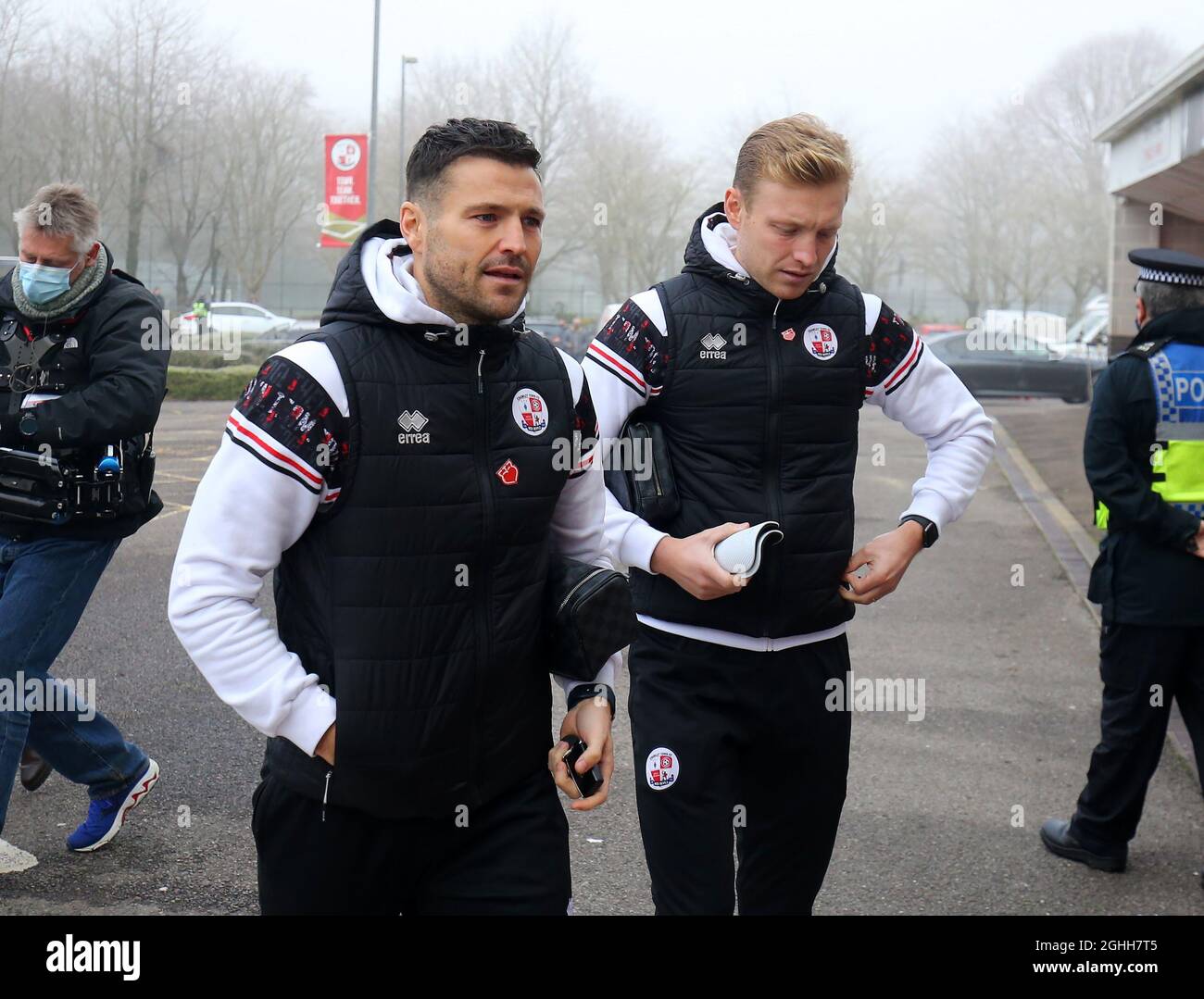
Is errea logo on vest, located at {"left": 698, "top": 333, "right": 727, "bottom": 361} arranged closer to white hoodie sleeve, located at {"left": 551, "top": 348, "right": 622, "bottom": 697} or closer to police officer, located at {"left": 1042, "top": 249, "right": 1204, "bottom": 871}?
white hoodie sleeve, located at {"left": 551, "top": 348, "right": 622, "bottom": 697}

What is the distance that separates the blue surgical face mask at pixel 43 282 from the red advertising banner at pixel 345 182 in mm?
22326

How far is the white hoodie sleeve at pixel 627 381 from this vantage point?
324cm

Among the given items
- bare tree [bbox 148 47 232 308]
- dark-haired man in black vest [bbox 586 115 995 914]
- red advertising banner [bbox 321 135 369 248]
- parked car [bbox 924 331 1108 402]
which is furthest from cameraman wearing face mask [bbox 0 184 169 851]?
bare tree [bbox 148 47 232 308]

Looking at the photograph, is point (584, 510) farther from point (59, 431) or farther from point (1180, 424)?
point (1180, 424)

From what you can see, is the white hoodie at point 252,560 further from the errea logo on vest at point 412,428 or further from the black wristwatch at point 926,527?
the black wristwatch at point 926,527

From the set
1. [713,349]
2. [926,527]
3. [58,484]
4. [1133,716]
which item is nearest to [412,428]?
[713,349]

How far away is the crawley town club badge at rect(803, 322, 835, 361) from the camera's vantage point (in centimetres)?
334

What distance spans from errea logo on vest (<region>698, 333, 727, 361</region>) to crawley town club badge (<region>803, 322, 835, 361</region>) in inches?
7.9

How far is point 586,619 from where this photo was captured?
2.64m

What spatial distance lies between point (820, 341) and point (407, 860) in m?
1.57

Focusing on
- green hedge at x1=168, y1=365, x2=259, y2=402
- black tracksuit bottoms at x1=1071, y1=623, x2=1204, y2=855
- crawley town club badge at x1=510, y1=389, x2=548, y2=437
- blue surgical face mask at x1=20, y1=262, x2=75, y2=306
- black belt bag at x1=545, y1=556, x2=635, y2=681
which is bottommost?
black tracksuit bottoms at x1=1071, y1=623, x2=1204, y2=855

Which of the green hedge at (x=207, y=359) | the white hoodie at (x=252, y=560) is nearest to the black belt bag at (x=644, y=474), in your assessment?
the white hoodie at (x=252, y=560)

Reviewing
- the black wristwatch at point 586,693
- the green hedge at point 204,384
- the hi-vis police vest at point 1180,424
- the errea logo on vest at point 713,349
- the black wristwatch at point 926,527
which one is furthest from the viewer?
the green hedge at point 204,384
